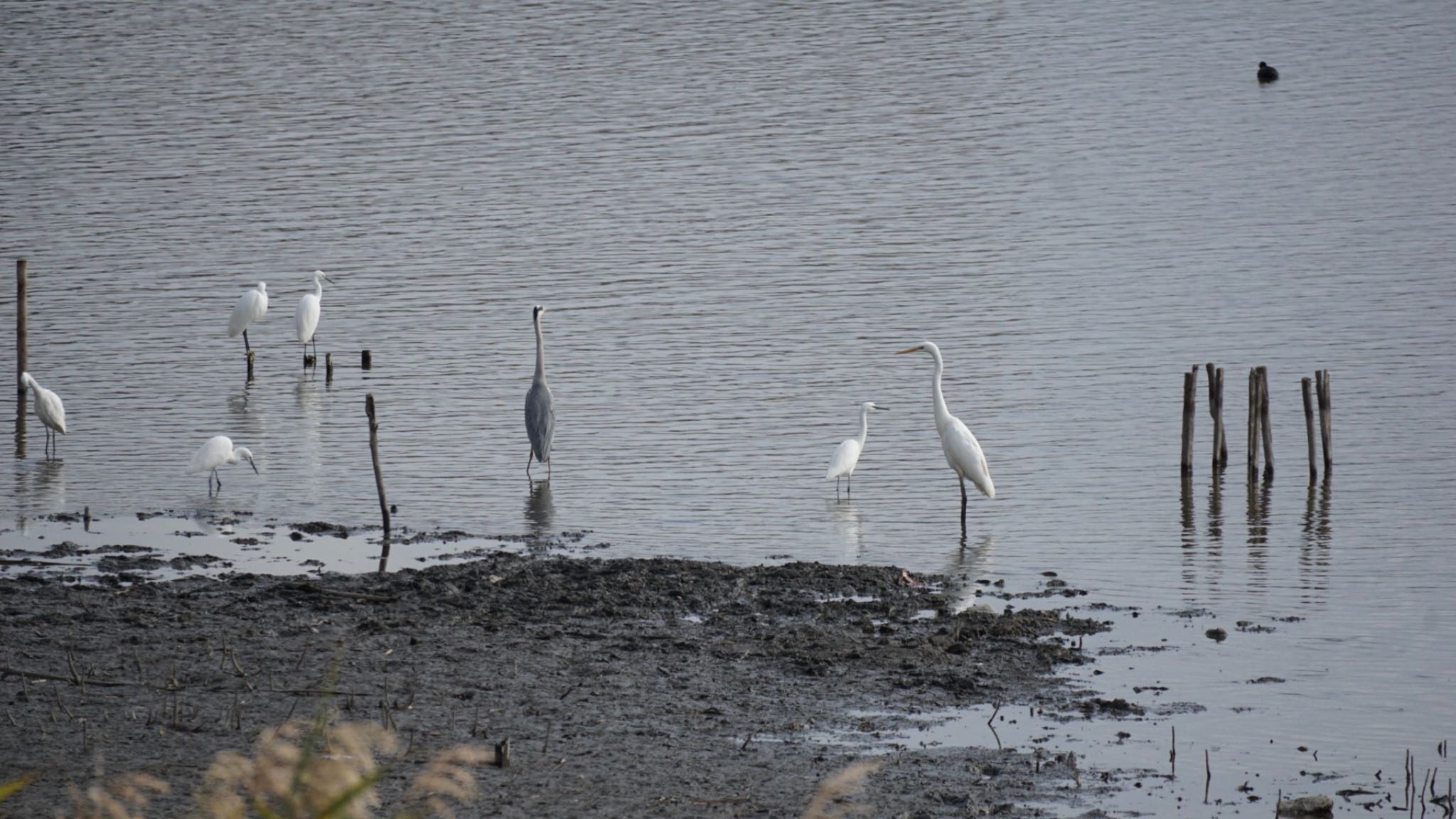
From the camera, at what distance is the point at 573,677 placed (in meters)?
12.8

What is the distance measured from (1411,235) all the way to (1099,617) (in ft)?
94.4

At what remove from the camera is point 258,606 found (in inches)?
571

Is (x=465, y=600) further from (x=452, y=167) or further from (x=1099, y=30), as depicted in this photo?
(x=1099, y=30)

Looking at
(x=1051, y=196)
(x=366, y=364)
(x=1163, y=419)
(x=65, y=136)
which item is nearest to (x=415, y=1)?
(x=65, y=136)

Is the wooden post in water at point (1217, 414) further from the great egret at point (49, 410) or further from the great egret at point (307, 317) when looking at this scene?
the great egret at point (307, 317)

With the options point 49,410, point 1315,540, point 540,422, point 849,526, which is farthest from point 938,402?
point 49,410

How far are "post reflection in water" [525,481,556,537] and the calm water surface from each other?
0.34ft

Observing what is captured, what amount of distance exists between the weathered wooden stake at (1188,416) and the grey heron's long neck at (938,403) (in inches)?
122

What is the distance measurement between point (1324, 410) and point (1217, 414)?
1.37 meters

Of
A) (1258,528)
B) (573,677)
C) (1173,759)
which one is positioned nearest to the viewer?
(1173,759)

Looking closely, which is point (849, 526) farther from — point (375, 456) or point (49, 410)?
point (49, 410)

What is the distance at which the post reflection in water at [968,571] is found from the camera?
15.9 meters

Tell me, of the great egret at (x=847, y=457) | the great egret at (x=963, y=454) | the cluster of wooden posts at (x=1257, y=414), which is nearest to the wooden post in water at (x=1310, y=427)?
the cluster of wooden posts at (x=1257, y=414)

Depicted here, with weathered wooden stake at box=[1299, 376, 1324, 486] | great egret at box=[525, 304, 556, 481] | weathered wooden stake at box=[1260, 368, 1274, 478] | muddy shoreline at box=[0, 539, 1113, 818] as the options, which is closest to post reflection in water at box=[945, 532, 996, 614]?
muddy shoreline at box=[0, 539, 1113, 818]
